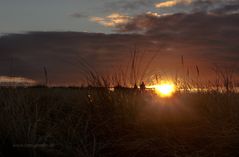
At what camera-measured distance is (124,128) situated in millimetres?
6250

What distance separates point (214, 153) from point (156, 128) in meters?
1.24

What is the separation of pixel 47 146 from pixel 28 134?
35 centimetres

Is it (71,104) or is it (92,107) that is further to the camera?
(71,104)

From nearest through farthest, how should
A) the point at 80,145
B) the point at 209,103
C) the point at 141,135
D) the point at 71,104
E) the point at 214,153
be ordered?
the point at 214,153 < the point at 80,145 < the point at 141,135 < the point at 209,103 < the point at 71,104

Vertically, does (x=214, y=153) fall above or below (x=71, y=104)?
below

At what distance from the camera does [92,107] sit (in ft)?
23.9

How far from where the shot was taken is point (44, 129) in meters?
6.24

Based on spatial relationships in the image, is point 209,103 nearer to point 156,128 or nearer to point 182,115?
point 182,115

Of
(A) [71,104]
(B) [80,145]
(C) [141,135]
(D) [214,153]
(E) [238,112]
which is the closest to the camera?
(D) [214,153]

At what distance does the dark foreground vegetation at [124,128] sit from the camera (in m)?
5.31

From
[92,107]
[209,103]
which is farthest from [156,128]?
[209,103]

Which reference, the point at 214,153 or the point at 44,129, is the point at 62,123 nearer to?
the point at 44,129

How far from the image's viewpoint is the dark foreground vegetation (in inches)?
209

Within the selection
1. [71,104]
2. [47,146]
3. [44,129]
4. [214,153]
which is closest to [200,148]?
[214,153]
